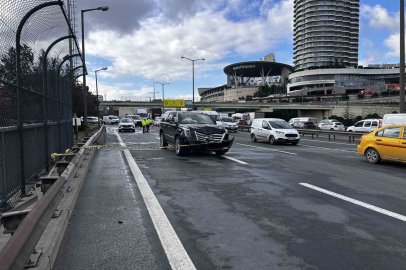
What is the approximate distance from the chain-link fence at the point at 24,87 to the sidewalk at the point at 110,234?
1123 mm

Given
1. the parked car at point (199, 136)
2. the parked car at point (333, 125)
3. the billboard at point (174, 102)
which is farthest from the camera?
the billboard at point (174, 102)

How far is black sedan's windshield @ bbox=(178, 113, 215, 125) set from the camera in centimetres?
1360

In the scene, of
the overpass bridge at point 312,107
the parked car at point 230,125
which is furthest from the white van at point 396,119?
the overpass bridge at point 312,107

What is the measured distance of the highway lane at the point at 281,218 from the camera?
361 cm

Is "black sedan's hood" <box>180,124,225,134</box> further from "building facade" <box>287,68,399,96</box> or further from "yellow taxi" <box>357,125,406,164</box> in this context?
"building facade" <box>287,68,399,96</box>

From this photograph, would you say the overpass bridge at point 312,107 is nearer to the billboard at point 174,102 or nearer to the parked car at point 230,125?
the billboard at point 174,102

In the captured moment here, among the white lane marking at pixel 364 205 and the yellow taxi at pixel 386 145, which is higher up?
the yellow taxi at pixel 386 145

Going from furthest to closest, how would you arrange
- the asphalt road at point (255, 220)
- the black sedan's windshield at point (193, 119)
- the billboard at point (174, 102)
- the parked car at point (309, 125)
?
the billboard at point (174, 102)
the parked car at point (309, 125)
the black sedan's windshield at point (193, 119)
the asphalt road at point (255, 220)

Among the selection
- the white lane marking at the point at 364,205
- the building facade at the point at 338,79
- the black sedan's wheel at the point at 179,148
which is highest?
the building facade at the point at 338,79

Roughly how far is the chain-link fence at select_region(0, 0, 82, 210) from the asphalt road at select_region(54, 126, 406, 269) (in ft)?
3.82

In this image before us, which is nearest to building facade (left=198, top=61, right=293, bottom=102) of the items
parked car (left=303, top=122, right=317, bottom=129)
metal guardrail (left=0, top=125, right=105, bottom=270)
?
parked car (left=303, top=122, right=317, bottom=129)

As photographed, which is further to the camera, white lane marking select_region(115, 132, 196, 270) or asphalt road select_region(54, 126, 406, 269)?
asphalt road select_region(54, 126, 406, 269)

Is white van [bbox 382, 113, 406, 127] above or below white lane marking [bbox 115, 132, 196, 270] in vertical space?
above

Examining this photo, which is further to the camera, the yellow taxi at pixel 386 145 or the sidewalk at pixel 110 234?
the yellow taxi at pixel 386 145
